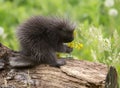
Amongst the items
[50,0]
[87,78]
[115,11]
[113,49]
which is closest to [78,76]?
[87,78]

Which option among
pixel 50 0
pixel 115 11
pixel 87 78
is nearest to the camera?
pixel 87 78

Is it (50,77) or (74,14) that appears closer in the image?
(50,77)

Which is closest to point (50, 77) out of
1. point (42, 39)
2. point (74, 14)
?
point (42, 39)

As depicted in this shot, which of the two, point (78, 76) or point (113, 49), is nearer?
point (78, 76)

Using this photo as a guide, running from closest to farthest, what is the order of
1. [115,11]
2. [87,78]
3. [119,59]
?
[87,78] → [119,59] → [115,11]

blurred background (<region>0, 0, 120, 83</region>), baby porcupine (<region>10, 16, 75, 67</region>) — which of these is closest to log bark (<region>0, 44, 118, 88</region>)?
baby porcupine (<region>10, 16, 75, 67</region>)

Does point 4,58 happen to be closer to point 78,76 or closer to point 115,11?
point 78,76

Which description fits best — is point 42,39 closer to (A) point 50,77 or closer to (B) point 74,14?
(A) point 50,77
